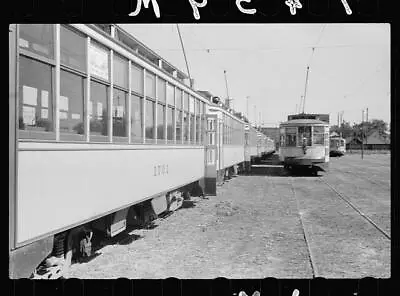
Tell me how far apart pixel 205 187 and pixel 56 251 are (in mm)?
6469

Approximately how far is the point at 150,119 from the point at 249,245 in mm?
2145

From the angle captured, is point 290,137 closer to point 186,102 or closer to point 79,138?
point 186,102

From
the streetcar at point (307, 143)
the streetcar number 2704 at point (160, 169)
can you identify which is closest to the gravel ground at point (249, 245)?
the streetcar number 2704 at point (160, 169)

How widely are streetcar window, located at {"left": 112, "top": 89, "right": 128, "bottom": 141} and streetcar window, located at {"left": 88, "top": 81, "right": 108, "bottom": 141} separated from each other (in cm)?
20

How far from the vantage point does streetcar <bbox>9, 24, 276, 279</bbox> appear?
3025mm

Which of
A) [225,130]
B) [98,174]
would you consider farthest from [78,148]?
[225,130]

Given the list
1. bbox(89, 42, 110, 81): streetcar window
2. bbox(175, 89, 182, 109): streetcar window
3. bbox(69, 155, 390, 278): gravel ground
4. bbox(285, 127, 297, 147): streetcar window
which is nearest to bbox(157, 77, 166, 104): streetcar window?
bbox(175, 89, 182, 109): streetcar window

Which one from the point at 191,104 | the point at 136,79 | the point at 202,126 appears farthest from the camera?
the point at 202,126

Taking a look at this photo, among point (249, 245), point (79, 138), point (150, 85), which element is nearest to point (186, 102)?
point (150, 85)

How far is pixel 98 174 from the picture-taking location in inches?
169

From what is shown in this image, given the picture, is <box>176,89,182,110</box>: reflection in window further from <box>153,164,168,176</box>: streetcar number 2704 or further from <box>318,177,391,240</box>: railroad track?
<box>318,177,391,240</box>: railroad track

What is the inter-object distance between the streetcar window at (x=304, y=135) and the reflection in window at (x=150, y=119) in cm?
1377

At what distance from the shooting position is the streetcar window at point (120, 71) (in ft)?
15.6

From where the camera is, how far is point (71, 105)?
3.84 metres
